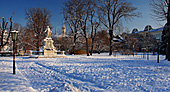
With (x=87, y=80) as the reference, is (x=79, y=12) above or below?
above

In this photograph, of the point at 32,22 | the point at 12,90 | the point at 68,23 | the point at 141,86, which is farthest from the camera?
the point at 32,22

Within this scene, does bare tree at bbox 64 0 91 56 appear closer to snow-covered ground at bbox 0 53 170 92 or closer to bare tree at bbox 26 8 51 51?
bare tree at bbox 26 8 51 51

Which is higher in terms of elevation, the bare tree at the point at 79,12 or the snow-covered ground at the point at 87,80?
the bare tree at the point at 79,12

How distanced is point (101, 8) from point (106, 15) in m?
1.64

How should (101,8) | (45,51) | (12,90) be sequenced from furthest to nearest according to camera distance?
(101,8)
(45,51)
(12,90)

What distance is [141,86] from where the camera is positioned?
551 cm

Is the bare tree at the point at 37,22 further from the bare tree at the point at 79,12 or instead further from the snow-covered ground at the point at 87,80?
the snow-covered ground at the point at 87,80

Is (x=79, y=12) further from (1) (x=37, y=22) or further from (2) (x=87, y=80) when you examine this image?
(2) (x=87, y=80)

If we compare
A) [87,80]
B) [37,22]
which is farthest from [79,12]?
[87,80]

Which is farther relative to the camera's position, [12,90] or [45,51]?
[45,51]

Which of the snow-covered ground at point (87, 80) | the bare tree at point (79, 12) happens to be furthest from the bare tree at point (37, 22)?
the snow-covered ground at point (87, 80)

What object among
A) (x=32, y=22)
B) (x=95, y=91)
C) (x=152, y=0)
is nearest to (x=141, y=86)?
(x=95, y=91)

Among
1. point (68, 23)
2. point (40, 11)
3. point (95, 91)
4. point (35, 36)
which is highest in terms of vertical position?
point (40, 11)

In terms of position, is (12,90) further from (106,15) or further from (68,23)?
(68,23)
